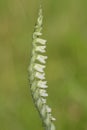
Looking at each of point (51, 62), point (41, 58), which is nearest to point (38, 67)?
point (41, 58)

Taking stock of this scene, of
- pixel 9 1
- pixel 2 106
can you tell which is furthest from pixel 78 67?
pixel 9 1

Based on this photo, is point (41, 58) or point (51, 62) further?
point (51, 62)

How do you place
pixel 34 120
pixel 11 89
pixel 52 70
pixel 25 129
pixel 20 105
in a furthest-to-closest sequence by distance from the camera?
pixel 52 70 < pixel 11 89 < pixel 20 105 < pixel 34 120 < pixel 25 129

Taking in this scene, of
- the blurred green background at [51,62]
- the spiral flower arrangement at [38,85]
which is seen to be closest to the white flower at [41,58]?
the spiral flower arrangement at [38,85]

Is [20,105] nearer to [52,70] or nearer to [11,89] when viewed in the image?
[11,89]

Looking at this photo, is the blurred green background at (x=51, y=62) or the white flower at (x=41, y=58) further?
the blurred green background at (x=51, y=62)

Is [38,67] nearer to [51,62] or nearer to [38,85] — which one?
[38,85]

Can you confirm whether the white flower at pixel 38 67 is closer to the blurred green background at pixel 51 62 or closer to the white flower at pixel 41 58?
the white flower at pixel 41 58

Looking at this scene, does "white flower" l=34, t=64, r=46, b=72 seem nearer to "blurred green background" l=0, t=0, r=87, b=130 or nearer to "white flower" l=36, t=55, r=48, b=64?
"white flower" l=36, t=55, r=48, b=64
